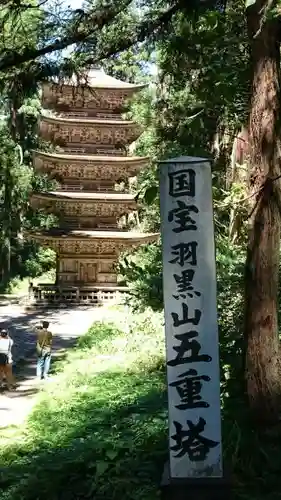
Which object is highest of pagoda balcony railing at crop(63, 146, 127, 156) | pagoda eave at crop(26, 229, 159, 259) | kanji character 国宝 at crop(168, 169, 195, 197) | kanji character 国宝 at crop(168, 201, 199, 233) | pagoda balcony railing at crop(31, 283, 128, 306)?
kanji character 国宝 at crop(168, 169, 195, 197)

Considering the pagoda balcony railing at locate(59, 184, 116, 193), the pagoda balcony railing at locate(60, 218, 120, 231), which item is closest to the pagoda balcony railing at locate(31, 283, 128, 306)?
the pagoda balcony railing at locate(60, 218, 120, 231)

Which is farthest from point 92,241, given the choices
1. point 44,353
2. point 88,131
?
point 44,353

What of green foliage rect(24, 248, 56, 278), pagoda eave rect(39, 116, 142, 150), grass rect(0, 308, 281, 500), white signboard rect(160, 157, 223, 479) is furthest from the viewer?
green foliage rect(24, 248, 56, 278)

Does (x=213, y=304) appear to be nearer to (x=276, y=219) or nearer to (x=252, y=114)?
(x=276, y=219)

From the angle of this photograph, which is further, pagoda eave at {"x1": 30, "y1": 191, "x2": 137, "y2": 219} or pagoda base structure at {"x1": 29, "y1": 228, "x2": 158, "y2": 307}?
pagoda base structure at {"x1": 29, "y1": 228, "x2": 158, "y2": 307}

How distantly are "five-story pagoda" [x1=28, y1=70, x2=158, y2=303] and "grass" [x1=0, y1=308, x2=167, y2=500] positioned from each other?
1173 cm

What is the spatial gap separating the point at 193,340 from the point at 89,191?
63.8 feet

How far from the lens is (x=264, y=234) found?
4395 millimetres

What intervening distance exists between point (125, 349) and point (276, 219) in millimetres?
6926

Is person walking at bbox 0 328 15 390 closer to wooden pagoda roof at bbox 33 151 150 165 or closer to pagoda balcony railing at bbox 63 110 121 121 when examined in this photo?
wooden pagoda roof at bbox 33 151 150 165

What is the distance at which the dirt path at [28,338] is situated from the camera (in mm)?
7988

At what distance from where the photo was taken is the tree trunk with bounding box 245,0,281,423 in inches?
171

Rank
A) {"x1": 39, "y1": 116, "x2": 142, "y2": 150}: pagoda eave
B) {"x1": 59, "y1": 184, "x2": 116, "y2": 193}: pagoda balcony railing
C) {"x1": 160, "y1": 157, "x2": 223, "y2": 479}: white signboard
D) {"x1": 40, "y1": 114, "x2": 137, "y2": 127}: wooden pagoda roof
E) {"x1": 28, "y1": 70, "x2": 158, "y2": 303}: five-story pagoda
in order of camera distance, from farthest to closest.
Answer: {"x1": 59, "y1": 184, "x2": 116, "y2": 193}: pagoda balcony railing → {"x1": 39, "y1": 116, "x2": 142, "y2": 150}: pagoda eave → {"x1": 28, "y1": 70, "x2": 158, "y2": 303}: five-story pagoda → {"x1": 40, "y1": 114, "x2": 137, "y2": 127}: wooden pagoda roof → {"x1": 160, "y1": 157, "x2": 223, "y2": 479}: white signboard

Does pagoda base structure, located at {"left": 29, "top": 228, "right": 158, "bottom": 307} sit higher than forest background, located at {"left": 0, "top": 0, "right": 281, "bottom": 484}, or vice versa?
forest background, located at {"left": 0, "top": 0, "right": 281, "bottom": 484}
